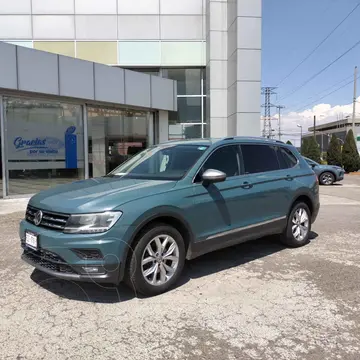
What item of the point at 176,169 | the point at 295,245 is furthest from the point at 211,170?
the point at 295,245

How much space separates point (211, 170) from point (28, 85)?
8888 mm

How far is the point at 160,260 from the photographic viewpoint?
13.6 feet

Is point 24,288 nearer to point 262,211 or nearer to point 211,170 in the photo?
point 211,170

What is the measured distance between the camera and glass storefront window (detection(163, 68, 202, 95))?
1891cm

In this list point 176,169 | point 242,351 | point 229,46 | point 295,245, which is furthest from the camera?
point 229,46

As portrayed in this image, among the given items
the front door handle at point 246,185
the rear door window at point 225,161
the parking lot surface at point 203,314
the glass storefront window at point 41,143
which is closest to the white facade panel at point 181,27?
the glass storefront window at point 41,143

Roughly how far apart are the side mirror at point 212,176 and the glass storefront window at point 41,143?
9464 mm

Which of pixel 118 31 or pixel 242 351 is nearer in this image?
pixel 242 351

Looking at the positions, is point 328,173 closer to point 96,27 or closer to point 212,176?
point 96,27

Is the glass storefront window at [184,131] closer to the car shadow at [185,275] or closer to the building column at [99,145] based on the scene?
the building column at [99,145]

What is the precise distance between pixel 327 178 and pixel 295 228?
13.2 meters

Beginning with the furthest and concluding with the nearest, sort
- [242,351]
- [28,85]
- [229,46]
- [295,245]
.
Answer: [229,46] → [28,85] → [295,245] → [242,351]

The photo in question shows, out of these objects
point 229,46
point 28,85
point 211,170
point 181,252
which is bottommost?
point 181,252

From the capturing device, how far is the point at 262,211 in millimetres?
5395
